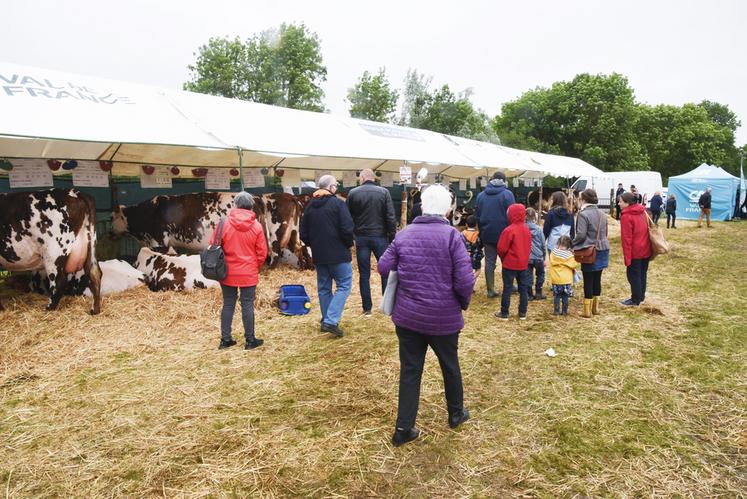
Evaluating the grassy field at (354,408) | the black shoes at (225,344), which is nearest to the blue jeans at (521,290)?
the grassy field at (354,408)

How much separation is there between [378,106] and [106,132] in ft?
127

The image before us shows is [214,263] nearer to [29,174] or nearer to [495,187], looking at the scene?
[495,187]

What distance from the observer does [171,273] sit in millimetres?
7258

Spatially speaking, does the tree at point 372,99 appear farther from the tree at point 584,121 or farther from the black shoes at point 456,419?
the black shoes at point 456,419

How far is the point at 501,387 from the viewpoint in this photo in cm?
409

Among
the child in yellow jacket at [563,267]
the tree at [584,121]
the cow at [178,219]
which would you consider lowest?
the child in yellow jacket at [563,267]

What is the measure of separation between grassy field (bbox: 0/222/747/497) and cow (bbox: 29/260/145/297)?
52 centimetres

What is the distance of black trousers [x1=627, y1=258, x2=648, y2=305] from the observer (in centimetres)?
652

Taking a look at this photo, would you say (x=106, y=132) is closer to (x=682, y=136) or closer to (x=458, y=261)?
(x=458, y=261)

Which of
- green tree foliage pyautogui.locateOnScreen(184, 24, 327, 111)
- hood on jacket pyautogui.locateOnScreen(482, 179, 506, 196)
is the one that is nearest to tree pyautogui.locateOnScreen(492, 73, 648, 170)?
green tree foliage pyautogui.locateOnScreen(184, 24, 327, 111)

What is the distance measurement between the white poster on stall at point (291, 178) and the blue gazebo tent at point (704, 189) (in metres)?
21.9

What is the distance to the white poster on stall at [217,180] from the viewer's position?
9.27 meters

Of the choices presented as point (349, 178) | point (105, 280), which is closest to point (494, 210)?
point (105, 280)

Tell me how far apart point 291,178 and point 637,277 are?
298 inches
